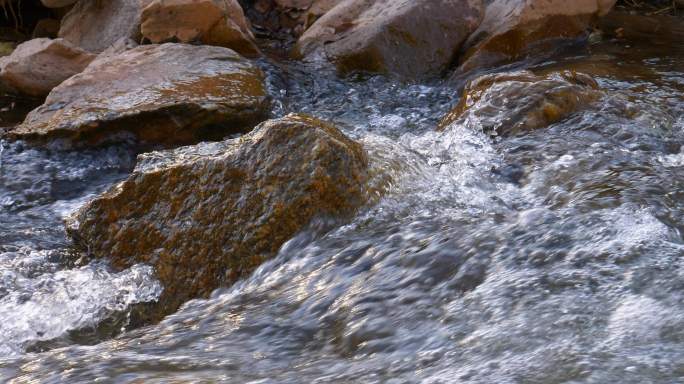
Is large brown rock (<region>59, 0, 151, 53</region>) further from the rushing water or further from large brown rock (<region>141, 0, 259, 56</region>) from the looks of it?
the rushing water

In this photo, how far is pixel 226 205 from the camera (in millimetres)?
3443

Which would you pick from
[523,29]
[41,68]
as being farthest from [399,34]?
Answer: [41,68]

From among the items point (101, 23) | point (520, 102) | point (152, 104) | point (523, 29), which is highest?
point (101, 23)

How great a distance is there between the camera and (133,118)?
5.02 m

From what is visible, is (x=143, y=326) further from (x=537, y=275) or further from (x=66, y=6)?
(x=66, y=6)

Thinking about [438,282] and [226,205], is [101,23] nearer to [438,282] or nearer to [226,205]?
[226,205]

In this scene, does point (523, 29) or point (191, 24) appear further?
point (191, 24)

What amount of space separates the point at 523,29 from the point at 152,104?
2.66 m

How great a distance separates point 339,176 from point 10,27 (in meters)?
6.31

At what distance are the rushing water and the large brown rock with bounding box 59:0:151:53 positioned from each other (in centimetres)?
247

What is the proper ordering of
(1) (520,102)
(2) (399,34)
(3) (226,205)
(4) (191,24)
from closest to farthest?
1. (3) (226,205)
2. (1) (520,102)
3. (2) (399,34)
4. (4) (191,24)

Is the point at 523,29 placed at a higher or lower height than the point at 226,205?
higher

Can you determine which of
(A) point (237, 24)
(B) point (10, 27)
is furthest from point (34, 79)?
(B) point (10, 27)

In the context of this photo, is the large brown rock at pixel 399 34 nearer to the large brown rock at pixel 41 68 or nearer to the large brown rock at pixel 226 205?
the large brown rock at pixel 41 68
